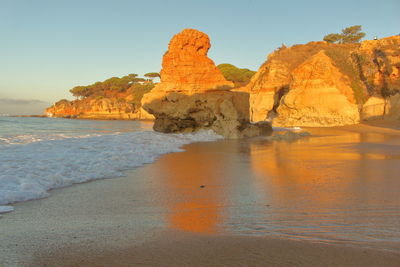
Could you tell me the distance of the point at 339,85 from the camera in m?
22.0

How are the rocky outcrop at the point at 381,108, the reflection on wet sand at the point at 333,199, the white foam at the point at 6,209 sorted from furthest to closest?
the rocky outcrop at the point at 381,108, the white foam at the point at 6,209, the reflection on wet sand at the point at 333,199

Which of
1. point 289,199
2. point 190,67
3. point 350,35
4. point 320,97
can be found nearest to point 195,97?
point 190,67

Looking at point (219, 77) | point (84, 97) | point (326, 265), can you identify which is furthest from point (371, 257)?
point (84, 97)

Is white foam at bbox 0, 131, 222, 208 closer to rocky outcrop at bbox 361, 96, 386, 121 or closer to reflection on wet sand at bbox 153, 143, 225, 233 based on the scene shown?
reflection on wet sand at bbox 153, 143, 225, 233

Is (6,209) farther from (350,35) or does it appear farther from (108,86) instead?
(108,86)

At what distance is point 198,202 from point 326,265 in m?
1.52

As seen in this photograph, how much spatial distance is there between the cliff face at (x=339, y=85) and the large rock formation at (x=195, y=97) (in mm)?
9817

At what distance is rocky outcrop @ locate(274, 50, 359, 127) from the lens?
69.5 ft

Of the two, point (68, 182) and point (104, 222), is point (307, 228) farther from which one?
point (68, 182)

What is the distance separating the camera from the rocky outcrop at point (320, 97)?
2117cm

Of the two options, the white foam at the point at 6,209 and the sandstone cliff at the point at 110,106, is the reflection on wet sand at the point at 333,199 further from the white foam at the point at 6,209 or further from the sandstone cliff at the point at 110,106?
the sandstone cliff at the point at 110,106

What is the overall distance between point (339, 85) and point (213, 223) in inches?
903

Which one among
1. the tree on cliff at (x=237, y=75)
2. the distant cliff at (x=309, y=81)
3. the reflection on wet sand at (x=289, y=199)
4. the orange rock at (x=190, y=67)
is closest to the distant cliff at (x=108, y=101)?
the tree on cliff at (x=237, y=75)

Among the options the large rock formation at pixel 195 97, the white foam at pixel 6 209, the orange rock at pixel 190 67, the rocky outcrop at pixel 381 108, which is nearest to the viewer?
the white foam at pixel 6 209
